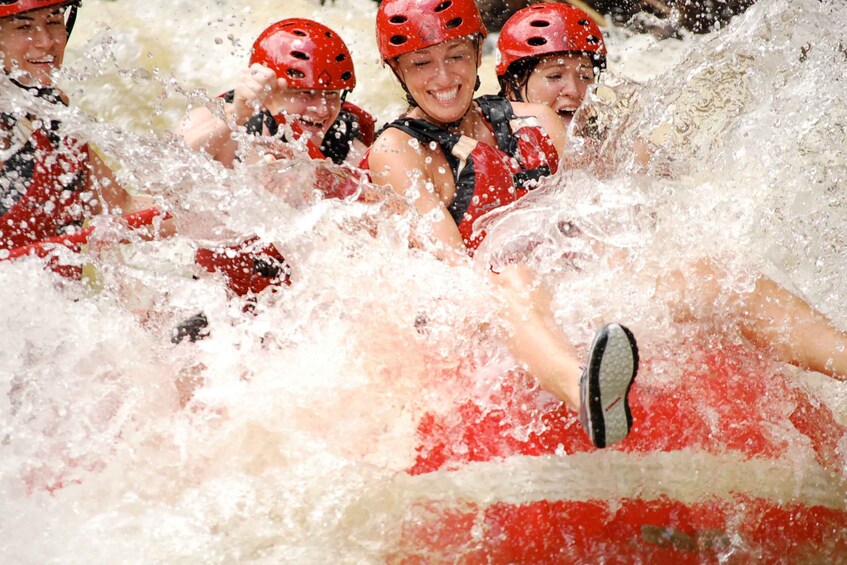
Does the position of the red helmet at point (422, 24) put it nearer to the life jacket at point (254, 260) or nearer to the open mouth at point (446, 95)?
the open mouth at point (446, 95)

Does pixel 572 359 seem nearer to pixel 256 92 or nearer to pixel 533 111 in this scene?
pixel 533 111

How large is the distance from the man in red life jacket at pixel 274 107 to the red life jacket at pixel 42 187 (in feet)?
1.25

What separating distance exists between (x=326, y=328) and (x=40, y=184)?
1230 mm

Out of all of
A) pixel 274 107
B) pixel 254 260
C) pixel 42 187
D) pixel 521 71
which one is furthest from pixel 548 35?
pixel 42 187

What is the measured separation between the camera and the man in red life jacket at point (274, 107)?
3148 mm

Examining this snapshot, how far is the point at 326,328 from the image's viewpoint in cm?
248

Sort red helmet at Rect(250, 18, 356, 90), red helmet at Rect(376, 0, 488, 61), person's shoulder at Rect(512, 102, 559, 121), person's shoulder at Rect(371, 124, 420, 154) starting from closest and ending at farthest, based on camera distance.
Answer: person's shoulder at Rect(371, 124, 420, 154)
red helmet at Rect(376, 0, 488, 61)
person's shoulder at Rect(512, 102, 559, 121)
red helmet at Rect(250, 18, 356, 90)

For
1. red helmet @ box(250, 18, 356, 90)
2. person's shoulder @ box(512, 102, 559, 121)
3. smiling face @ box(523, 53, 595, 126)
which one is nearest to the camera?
person's shoulder @ box(512, 102, 559, 121)

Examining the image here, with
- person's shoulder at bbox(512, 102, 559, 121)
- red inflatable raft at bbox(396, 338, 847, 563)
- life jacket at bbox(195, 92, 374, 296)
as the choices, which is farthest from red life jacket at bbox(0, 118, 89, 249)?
red inflatable raft at bbox(396, 338, 847, 563)

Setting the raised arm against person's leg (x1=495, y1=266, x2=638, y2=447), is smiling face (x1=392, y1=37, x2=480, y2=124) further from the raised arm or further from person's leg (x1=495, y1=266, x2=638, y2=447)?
person's leg (x1=495, y1=266, x2=638, y2=447)

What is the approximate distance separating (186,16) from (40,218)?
3267 mm

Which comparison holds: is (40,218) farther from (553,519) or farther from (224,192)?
(553,519)

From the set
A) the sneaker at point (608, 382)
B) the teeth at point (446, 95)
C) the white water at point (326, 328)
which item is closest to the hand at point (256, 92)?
the white water at point (326, 328)

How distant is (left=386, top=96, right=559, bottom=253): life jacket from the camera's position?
287cm
